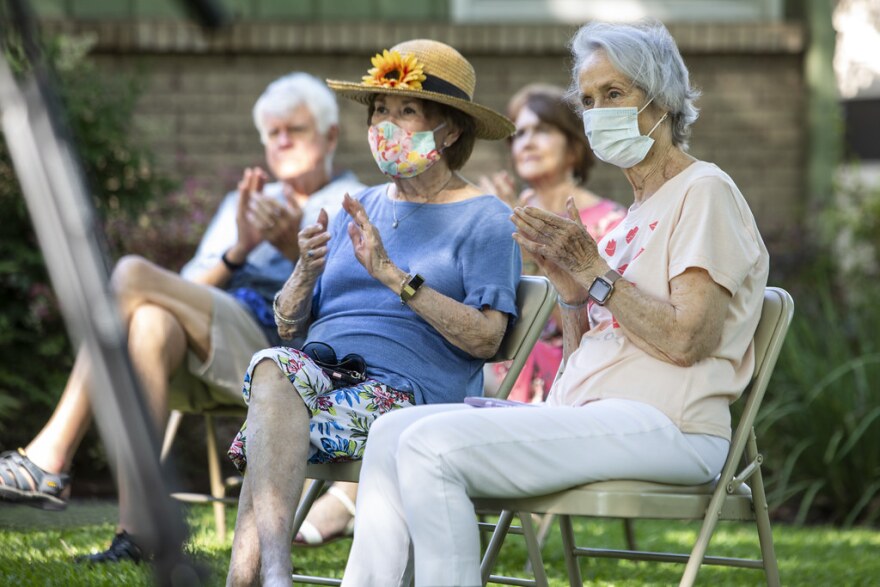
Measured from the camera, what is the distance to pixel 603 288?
8.87ft

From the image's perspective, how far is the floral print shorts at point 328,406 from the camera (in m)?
3.10

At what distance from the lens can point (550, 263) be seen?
9.63 feet

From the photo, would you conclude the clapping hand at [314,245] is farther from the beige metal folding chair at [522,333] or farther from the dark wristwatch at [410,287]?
the beige metal folding chair at [522,333]

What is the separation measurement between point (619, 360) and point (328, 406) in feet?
2.47

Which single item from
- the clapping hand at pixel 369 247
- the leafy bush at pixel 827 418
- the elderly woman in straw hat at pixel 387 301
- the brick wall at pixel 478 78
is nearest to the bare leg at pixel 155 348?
the elderly woman in straw hat at pixel 387 301

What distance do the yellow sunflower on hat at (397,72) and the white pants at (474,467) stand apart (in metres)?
1.13

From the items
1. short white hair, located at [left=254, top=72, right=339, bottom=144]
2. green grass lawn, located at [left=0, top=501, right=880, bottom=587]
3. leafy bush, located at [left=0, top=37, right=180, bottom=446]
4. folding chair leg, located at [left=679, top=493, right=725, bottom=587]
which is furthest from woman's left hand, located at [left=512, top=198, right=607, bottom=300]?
leafy bush, located at [left=0, top=37, right=180, bottom=446]

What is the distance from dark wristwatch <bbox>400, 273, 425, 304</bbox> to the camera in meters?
3.19

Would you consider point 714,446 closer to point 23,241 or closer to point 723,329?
point 723,329

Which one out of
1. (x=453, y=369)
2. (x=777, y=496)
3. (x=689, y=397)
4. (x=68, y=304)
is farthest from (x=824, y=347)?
(x=68, y=304)

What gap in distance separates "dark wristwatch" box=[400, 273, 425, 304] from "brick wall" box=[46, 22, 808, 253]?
4.55m

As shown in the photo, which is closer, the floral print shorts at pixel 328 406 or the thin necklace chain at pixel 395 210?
the floral print shorts at pixel 328 406

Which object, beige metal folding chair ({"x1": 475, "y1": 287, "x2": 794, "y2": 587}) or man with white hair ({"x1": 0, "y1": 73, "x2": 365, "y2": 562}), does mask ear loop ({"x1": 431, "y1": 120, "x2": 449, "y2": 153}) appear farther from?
beige metal folding chair ({"x1": 475, "y1": 287, "x2": 794, "y2": 587})

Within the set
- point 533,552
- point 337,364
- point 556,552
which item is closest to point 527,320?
point 337,364
